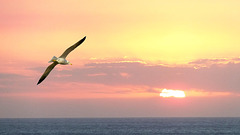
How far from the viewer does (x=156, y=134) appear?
490 ft

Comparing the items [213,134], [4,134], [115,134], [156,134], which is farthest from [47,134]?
[213,134]

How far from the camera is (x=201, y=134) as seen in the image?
149000mm

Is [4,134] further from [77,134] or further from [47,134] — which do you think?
[77,134]

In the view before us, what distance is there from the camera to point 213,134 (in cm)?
14750

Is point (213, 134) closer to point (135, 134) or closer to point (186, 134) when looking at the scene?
point (186, 134)

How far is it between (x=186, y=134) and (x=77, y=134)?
128ft

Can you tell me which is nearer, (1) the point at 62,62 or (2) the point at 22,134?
(1) the point at 62,62

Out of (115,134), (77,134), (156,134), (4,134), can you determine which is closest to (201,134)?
(156,134)

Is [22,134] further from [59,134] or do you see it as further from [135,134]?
[135,134]

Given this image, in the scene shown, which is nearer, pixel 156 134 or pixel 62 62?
pixel 62 62

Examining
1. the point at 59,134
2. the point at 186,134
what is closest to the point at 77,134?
the point at 59,134

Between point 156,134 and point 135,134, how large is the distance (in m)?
7.69

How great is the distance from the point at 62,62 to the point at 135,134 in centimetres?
12858

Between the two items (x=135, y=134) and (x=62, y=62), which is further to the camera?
(x=135, y=134)
